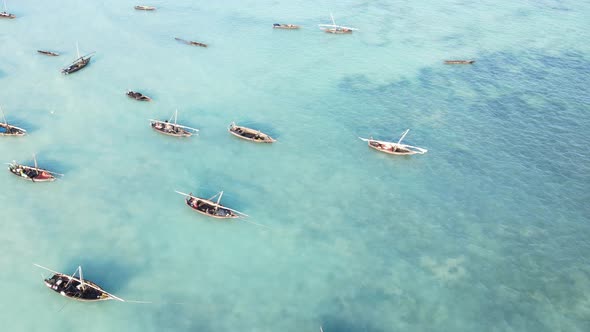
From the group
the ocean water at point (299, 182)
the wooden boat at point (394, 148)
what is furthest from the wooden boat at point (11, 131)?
the wooden boat at point (394, 148)

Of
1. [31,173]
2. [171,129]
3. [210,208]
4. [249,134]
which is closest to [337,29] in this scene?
[249,134]

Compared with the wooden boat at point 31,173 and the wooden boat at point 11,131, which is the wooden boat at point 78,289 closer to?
the wooden boat at point 31,173

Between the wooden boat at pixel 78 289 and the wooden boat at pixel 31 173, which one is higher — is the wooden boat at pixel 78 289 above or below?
below

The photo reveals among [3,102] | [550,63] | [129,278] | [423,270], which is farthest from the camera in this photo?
[550,63]

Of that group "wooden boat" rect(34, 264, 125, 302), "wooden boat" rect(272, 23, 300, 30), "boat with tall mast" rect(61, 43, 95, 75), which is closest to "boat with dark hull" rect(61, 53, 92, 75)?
"boat with tall mast" rect(61, 43, 95, 75)

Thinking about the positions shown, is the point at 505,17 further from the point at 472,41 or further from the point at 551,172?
the point at 551,172

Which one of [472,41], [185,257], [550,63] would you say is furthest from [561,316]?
[472,41]
